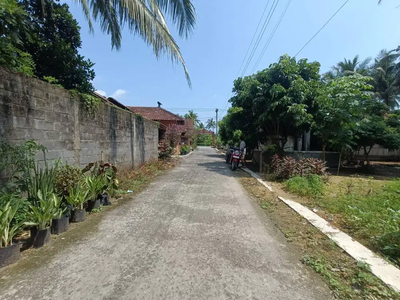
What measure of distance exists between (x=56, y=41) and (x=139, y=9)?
18.7 ft

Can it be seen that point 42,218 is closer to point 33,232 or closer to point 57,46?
point 33,232

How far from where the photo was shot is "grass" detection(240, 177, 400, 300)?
188 centimetres

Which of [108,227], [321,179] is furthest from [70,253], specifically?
[321,179]

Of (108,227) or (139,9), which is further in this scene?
(139,9)

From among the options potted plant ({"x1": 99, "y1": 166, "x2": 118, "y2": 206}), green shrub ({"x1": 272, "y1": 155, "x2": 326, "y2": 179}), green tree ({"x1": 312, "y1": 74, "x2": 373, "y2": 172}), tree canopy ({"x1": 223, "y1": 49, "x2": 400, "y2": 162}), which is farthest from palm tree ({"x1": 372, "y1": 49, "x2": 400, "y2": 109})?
potted plant ({"x1": 99, "y1": 166, "x2": 118, "y2": 206})

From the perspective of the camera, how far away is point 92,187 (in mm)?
3895

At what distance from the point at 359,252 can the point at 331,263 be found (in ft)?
1.83

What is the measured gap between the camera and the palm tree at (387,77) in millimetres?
21725

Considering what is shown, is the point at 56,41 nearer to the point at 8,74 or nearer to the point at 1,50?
the point at 1,50

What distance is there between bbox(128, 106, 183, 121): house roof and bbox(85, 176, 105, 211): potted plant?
77.8ft

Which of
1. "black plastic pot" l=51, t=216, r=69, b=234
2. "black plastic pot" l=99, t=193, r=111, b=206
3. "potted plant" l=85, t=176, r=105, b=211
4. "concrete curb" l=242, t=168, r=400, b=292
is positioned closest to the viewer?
"concrete curb" l=242, t=168, r=400, b=292

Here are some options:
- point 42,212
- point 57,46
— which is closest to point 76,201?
point 42,212

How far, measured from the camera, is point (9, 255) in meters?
2.19

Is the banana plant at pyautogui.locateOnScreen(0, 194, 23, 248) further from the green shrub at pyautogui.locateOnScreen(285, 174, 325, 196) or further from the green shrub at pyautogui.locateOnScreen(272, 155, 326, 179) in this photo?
the green shrub at pyautogui.locateOnScreen(272, 155, 326, 179)
